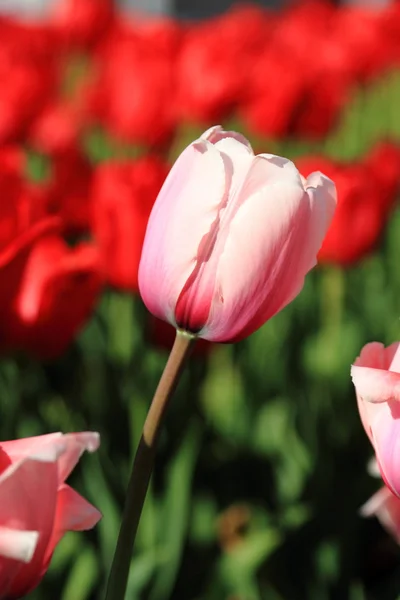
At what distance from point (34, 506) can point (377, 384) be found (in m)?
0.15

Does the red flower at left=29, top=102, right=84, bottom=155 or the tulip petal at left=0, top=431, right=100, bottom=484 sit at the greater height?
the red flower at left=29, top=102, right=84, bottom=155

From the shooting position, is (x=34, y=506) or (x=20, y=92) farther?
(x=20, y=92)

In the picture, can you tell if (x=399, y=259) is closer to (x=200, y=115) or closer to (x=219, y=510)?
(x=200, y=115)

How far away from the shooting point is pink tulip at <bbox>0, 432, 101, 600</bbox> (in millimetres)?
384

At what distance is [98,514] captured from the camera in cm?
43

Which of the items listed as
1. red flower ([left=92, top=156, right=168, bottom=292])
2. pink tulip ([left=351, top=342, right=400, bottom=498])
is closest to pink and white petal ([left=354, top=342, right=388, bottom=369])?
pink tulip ([left=351, top=342, right=400, bottom=498])

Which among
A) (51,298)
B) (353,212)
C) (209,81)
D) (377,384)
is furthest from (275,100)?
(377,384)

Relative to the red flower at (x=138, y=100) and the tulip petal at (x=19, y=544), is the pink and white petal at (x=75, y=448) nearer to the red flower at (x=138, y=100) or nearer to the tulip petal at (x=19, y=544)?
the tulip petal at (x=19, y=544)

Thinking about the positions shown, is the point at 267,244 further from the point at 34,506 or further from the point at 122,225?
the point at 122,225

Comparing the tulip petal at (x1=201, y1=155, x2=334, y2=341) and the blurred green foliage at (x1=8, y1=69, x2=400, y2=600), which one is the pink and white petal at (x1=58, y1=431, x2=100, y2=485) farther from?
the blurred green foliage at (x1=8, y1=69, x2=400, y2=600)

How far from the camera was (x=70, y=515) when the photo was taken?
0.43 m

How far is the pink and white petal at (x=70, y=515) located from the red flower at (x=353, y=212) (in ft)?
2.83

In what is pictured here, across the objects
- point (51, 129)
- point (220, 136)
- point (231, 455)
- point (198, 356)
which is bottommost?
point (231, 455)

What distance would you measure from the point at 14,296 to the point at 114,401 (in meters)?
0.41
